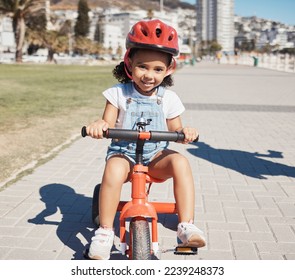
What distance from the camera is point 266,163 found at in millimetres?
5426

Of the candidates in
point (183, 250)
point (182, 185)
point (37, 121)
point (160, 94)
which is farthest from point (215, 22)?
point (183, 250)

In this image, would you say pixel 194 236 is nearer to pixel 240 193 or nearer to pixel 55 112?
pixel 240 193

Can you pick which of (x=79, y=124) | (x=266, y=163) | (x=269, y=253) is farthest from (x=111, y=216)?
(x=79, y=124)

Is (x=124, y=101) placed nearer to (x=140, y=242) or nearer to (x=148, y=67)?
(x=148, y=67)

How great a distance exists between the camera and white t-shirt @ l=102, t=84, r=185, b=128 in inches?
109

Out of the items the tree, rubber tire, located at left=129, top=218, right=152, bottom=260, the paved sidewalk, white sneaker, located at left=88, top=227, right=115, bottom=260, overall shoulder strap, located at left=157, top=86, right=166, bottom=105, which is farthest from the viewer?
the tree

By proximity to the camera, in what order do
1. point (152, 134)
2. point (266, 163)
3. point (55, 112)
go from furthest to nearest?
1. point (55, 112)
2. point (266, 163)
3. point (152, 134)

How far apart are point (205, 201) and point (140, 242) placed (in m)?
Answer: 1.76

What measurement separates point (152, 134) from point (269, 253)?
4.28ft

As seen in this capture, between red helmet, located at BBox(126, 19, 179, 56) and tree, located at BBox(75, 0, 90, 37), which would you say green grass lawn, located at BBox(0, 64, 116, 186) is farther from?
tree, located at BBox(75, 0, 90, 37)

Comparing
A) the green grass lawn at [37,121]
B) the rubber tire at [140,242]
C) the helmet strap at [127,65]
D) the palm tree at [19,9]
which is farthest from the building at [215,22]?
the rubber tire at [140,242]

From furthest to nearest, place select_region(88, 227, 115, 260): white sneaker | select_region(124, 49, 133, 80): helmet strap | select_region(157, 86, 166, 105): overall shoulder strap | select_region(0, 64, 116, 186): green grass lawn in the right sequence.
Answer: select_region(0, 64, 116, 186): green grass lawn → select_region(157, 86, 166, 105): overall shoulder strap → select_region(124, 49, 133, 80): helmet strap → select_region(88, 227, 115, 260): white sneaker

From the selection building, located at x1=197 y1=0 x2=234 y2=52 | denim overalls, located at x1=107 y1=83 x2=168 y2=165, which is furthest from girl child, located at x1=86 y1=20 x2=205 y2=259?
building, located at x1=197 y1=0 x2=234 y2=52

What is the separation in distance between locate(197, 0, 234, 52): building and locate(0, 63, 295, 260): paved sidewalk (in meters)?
179
